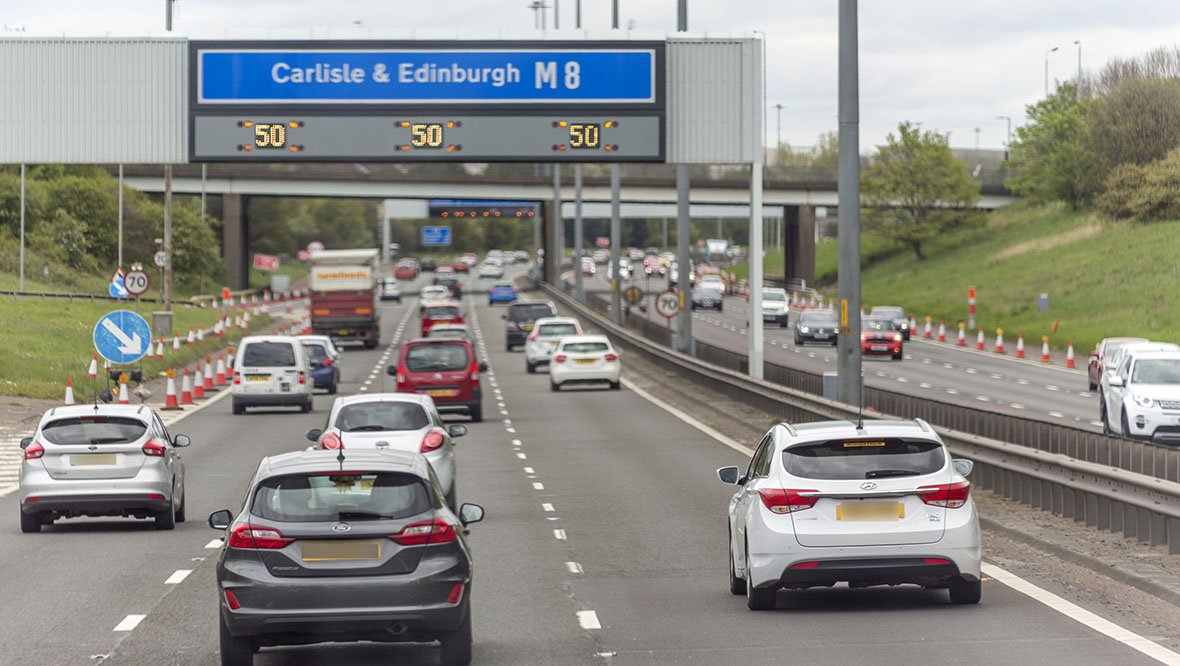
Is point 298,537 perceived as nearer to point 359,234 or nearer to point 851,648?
point 851,648

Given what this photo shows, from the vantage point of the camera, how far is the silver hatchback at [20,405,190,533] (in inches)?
671

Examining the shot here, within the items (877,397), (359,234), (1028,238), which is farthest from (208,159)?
Result: (359,234)

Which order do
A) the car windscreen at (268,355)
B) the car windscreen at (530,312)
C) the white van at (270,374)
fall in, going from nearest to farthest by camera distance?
1. the white van at (270,374)
2. the car windscreen at (268,355)
3. the car windscreen at (530,312)

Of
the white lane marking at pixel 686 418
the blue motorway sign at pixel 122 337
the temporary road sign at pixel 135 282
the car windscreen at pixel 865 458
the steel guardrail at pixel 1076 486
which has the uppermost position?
the temporary road sign at pixel 135 282

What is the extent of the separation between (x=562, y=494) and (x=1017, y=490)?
18.1 ft

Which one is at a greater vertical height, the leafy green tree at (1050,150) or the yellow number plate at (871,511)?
the leafy green tree at (1050,150)

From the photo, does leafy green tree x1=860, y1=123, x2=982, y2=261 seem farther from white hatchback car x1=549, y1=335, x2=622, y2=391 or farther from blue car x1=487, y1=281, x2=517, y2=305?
white hatchback car x1=549, y1=335, x2=622, y2=391

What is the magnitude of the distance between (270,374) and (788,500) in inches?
1000

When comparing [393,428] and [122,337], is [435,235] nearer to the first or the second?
[122,337]

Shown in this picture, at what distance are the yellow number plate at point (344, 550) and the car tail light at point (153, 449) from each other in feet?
26.9

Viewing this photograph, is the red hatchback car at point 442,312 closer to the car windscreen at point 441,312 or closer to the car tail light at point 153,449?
the car windscreen at point 441,312

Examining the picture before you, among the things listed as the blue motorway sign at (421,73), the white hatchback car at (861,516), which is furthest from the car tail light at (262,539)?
the blue motorway sign at (421,73)

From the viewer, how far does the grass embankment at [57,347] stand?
3662 centimetres

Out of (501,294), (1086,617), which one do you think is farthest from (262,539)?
(501,294)
